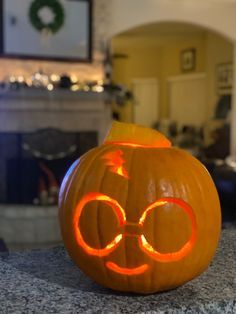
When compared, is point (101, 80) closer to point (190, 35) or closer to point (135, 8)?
point (135, 8)

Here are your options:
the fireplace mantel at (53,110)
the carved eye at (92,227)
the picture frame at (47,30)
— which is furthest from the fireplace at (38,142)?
the carved eye at (92,227)

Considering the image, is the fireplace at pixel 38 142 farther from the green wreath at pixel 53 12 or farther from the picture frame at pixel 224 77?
the picture frame at pixel 224 77

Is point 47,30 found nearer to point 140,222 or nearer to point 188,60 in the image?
point 140,222

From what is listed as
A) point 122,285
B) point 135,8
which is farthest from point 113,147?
point 135,8

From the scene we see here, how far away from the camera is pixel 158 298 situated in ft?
2.36

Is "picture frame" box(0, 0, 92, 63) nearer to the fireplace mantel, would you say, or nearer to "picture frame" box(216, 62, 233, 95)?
the fireplace mantel

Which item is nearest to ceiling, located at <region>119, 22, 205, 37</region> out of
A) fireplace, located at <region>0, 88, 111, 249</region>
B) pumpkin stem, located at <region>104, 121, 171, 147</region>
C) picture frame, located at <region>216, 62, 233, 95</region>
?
picture frame, located at <region>216, 62, 233, 95</region>

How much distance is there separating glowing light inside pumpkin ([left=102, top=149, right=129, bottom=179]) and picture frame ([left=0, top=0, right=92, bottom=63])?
4.44 metres

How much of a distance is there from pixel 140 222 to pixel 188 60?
9.00 metres

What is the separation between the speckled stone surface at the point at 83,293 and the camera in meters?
0.67

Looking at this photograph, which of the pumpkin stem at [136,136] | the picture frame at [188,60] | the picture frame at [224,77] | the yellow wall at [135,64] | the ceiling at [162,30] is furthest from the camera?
the yellow wall at [135,64]

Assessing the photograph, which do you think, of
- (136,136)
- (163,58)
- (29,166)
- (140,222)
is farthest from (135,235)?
(163,58)

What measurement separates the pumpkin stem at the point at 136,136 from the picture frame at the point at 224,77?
7.24 metres

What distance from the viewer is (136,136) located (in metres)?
0.79
